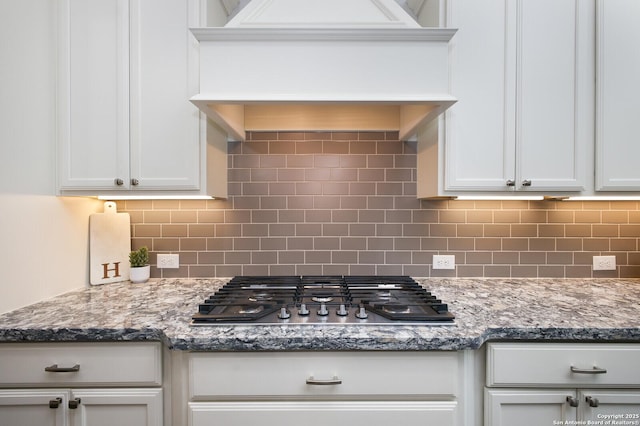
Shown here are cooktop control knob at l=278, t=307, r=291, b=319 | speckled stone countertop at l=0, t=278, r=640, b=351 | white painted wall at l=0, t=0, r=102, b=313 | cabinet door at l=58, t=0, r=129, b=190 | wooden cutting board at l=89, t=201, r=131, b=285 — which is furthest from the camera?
wooden cutting board at l=89, t=201, r=131, b=285

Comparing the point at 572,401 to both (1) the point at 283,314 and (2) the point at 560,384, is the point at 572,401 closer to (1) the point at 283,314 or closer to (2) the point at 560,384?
(2) the point at 560,384

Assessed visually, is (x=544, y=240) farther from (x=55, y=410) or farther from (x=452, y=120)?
(x=55, y=410)

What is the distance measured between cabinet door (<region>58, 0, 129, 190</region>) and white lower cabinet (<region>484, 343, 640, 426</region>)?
1.80 metres

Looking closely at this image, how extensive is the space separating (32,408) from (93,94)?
131 cm

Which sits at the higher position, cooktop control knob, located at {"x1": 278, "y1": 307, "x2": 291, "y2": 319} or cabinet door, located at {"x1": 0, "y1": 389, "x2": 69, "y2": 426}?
cooktop control knob, located at {"x1": 278, "y1": 307, "x2": 291, "y2": 319}

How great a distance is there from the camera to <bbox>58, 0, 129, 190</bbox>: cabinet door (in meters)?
1.41

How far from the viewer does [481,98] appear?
4.78 feet

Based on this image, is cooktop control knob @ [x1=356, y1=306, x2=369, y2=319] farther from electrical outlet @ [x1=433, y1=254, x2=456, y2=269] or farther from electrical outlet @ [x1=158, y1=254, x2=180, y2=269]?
electrical outlet @ [x1=158, y1=254, x2=180, y2=269]

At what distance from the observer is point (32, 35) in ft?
4.45

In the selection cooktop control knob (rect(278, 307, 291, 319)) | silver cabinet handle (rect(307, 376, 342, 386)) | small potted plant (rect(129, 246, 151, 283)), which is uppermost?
small potted plant (rect(129, 246, 151, 283))

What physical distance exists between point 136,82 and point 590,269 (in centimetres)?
269

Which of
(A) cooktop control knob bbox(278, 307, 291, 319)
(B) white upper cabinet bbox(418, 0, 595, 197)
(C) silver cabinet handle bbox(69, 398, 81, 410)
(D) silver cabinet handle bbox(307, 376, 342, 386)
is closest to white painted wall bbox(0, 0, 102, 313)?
(C) silver cabinet handle bbox(69, 398, 81, 410)

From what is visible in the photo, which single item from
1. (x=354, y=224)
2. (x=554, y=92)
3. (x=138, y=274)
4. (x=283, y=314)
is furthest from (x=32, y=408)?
(x=554, y=92)

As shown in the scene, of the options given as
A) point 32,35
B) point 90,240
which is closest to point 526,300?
point 90,240
